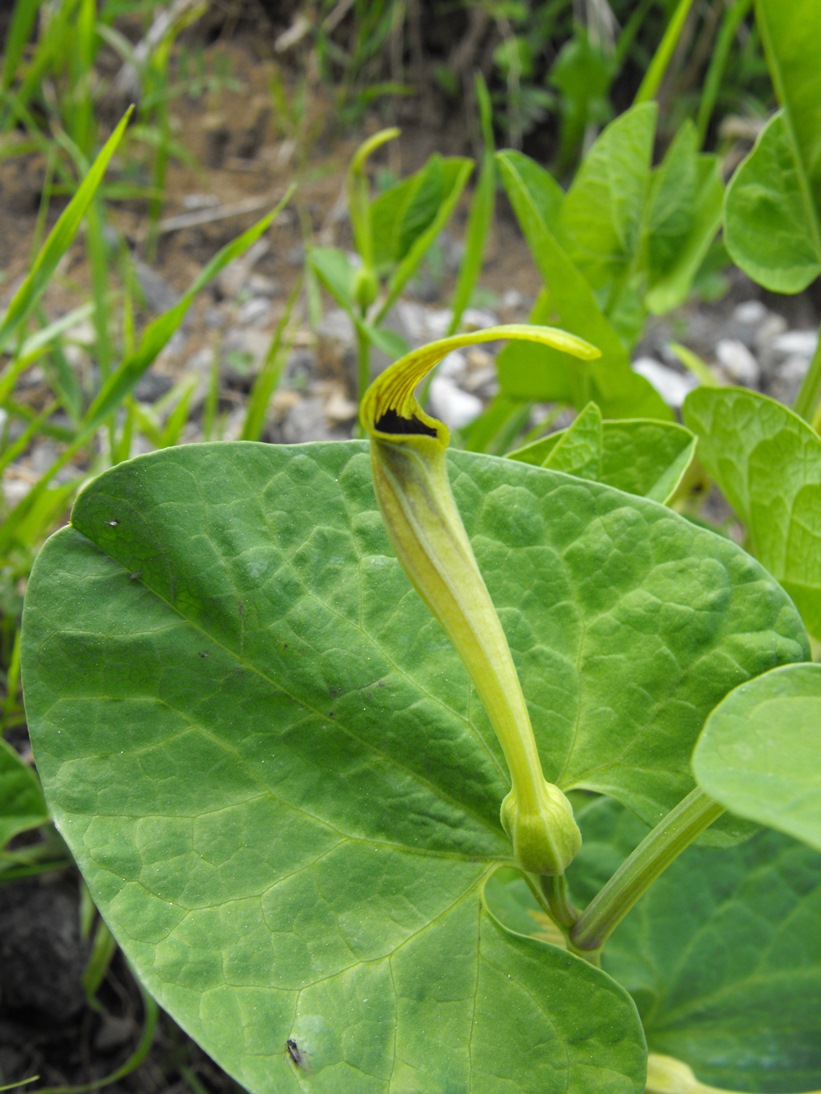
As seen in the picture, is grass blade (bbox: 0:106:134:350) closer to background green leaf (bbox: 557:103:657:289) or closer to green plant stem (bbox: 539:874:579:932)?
background green leaf (bbox: 557:103:657:289)

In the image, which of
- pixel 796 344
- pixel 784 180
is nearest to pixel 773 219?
pixel 784 180

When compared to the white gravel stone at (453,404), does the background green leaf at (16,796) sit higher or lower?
higher

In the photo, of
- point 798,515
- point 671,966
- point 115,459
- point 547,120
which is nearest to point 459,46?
point 547,120

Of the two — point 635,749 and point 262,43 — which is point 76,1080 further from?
point 262,43

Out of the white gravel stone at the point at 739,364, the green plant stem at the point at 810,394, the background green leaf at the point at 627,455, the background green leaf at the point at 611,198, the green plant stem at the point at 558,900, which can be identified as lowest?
the white gravel stone at the point at 739,364

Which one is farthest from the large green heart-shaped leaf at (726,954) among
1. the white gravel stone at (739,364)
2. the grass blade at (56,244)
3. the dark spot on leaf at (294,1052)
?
the white gravel stone at (739,364)

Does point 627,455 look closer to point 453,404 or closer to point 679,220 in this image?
point 679,220

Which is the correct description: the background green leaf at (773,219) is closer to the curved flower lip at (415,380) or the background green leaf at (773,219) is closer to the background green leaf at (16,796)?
the curved flower lip at (415,380)
